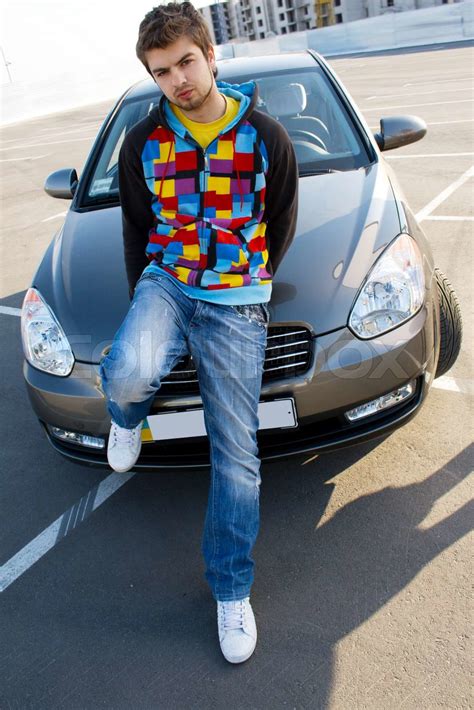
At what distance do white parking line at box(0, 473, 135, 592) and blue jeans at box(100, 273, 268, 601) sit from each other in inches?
31.5

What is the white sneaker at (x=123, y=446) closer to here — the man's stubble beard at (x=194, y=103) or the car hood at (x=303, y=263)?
the car hood at (x=303, y=263)

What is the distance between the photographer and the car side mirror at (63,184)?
12.0 feet

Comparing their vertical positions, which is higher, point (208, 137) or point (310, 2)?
point (208, 137)

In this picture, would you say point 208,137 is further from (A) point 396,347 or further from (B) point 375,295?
(A) point 396,347

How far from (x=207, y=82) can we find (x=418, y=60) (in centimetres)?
2255

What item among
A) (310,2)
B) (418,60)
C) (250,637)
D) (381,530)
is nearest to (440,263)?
(381,530)

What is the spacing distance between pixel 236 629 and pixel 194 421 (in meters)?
0.66

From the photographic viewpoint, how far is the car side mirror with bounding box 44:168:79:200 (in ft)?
12.0

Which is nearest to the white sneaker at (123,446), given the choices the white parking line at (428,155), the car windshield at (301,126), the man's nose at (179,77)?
the man's nose at (179,77)

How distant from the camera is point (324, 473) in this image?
274cm

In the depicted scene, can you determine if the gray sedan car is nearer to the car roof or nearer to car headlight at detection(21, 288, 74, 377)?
car headlight at detection(21, 288, 74, 377)

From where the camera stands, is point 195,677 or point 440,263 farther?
point 440,263

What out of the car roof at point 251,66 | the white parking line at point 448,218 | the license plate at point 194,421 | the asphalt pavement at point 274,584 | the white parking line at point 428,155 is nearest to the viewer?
the asphalt pavement at point 274,584

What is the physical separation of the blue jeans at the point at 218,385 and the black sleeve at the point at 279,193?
0.32 meters
